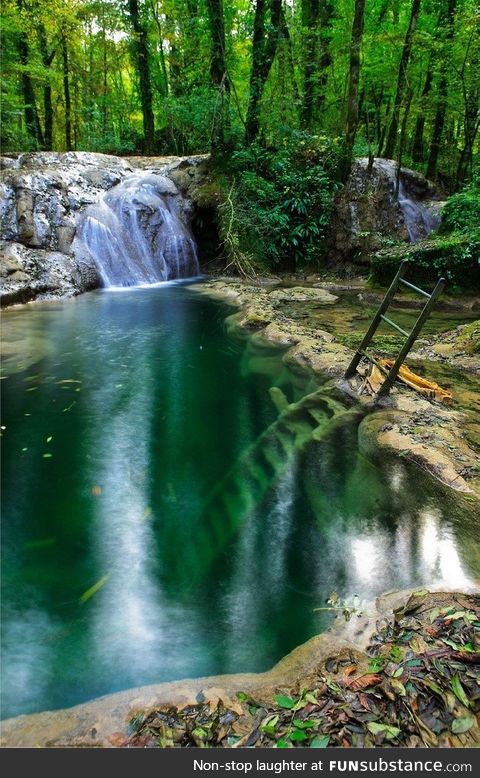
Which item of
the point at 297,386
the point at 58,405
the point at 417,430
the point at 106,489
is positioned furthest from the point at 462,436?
the point at 58,405

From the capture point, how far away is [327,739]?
207cm

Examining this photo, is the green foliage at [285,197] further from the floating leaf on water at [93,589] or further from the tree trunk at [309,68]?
the floating leaf on water at [93,589]

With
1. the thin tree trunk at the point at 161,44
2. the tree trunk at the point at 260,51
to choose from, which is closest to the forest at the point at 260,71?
the tree trunk at the point at 260,51

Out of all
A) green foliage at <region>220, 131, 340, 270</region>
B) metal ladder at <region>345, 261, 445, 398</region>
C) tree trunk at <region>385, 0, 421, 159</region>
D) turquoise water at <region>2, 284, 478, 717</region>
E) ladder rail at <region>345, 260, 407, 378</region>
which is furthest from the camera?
green foliage at <region>220, 131, 340, 270</region>

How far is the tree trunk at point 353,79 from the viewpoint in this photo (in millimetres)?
12852

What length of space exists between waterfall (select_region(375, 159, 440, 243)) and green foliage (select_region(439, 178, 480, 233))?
8.75 feet

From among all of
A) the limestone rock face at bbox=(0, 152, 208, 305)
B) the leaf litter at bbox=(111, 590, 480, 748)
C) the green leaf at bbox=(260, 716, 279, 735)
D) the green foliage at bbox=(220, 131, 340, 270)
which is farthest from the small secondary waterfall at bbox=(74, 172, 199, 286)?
the green leaf at bbox=(260, 716, 279, 735)

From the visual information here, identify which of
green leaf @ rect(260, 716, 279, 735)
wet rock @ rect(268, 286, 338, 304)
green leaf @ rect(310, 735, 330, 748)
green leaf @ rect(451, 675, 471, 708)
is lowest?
wet rock @ rect(268, 286, 338, 304)

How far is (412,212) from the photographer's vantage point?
16266 mm

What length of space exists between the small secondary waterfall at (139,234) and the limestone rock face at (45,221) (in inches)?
13.4

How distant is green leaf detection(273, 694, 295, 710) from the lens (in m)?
2.30

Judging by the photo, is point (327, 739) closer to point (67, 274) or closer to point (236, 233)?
point (67, 274)

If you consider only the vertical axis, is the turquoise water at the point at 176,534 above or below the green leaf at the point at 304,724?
below

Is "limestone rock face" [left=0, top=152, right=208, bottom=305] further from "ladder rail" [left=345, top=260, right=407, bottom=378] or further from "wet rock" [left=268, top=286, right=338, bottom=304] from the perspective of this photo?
"ladder rail" [left=345, top=260, right=407, bottom=378]
